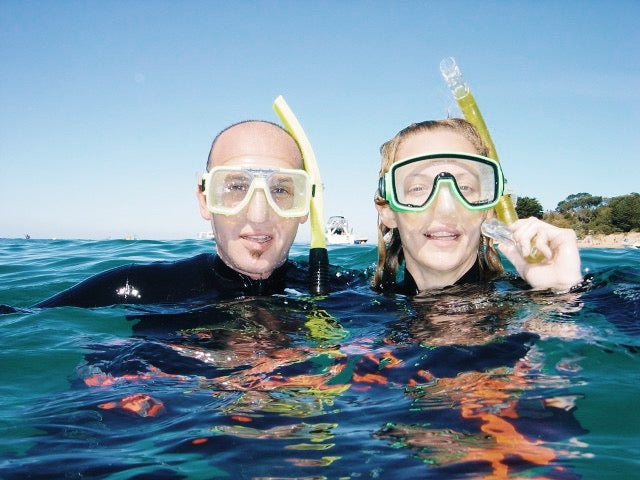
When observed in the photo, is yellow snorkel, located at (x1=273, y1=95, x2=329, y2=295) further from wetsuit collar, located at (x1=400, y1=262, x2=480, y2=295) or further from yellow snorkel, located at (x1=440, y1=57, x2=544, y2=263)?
yellow snorkel, located at (x1=440, y1=57, x2=544, y2=263)

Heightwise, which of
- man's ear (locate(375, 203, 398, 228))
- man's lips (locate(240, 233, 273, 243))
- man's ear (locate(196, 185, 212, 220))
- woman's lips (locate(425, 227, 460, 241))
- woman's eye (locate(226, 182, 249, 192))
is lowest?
woman's lips (locate(425, 227, 460, 241))

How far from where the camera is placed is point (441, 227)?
3.09m

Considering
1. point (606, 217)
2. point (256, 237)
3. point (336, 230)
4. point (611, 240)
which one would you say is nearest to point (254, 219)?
point (256, 237)

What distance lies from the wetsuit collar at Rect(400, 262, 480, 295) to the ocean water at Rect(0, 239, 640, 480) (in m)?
0.12

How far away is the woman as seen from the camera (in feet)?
9.66

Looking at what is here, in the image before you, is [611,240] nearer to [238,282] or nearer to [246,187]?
[238,282]

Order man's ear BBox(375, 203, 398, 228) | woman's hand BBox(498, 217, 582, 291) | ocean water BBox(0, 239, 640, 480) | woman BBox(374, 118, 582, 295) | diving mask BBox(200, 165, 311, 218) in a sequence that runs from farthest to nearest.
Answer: man's ear BBox(375, 203, 398, 228), diving mask BBox(200, 165, 311, 218), woman BBox(374, 118, 582, 295), woman's hand BBox(498, 217, 582, 291), ocean water BBox(0, 239, 640, 480)

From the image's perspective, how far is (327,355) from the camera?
247cm

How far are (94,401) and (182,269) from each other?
168cm

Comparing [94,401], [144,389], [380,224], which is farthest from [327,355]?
[380,224]

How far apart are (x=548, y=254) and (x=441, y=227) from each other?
59 centimetres

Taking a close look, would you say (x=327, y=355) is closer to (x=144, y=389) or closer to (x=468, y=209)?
(x=144, y=389)

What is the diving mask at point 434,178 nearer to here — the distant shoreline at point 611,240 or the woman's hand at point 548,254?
the woman's hand at point 548,254

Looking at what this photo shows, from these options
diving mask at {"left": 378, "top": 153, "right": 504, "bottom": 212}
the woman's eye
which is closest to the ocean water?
diving mask at {"left": 378, "top": 153, "right": 504, "bottom": 212}
